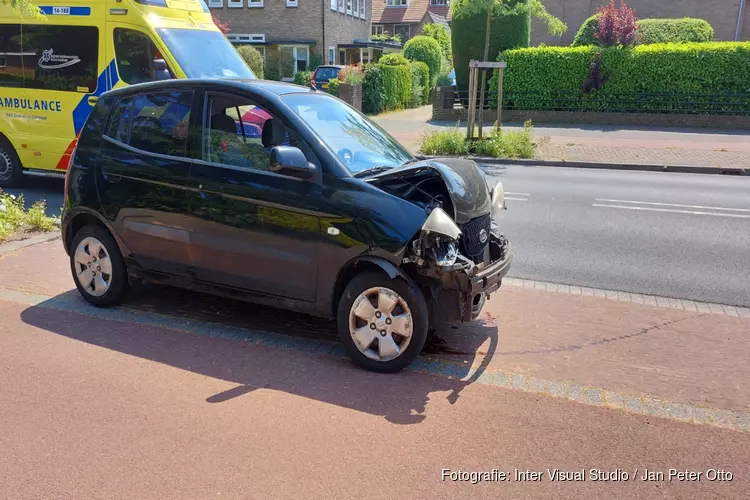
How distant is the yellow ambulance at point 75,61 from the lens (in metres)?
9.74

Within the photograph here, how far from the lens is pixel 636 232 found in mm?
8680

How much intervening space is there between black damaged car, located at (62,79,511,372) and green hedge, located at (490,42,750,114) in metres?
18.1

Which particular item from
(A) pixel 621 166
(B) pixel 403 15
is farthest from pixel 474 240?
(B) pixel 403 15

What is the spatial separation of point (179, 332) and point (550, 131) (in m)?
17.4

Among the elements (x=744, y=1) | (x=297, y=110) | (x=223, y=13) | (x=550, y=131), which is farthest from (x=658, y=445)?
(x=223, y=13)

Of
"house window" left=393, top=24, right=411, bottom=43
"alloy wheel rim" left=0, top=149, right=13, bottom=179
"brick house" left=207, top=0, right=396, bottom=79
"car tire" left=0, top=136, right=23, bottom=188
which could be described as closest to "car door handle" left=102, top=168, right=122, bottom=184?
"car tire" left=0, top=136, right=23, bottom=188

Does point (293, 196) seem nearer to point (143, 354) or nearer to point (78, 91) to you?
point (143, 354)

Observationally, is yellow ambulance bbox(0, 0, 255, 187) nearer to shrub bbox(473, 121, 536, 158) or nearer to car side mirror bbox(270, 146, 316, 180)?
car side mirror bbox(270, 146, 316, 180)

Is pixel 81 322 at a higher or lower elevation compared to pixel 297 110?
lower

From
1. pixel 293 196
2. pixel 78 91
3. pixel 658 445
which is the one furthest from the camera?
pixel 78 91

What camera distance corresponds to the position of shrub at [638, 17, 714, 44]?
2656cm

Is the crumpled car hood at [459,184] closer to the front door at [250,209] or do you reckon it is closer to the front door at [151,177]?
the front door at [250,209]

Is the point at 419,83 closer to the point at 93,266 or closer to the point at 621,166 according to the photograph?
the point at 621,166

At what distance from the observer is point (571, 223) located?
30.2 ft
